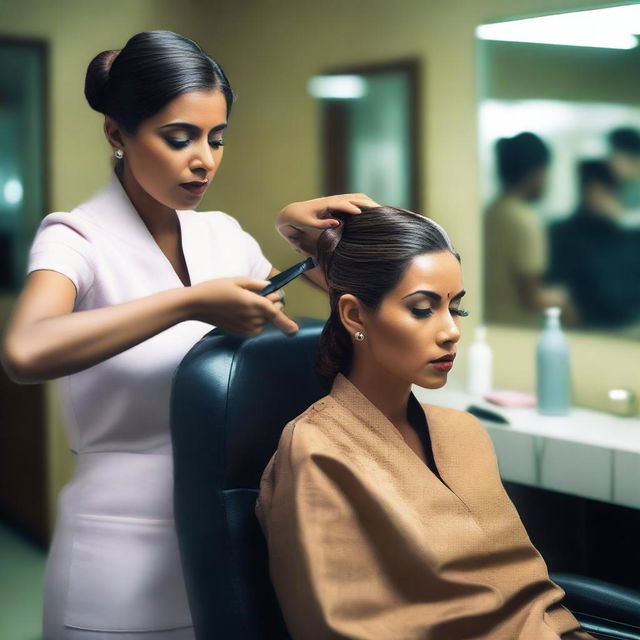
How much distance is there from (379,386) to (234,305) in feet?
1.01

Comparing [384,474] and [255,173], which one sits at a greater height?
[255,173]

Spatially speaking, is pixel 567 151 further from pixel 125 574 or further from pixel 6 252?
pixel 6 252

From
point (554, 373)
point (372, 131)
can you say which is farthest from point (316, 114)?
point (554, 373)

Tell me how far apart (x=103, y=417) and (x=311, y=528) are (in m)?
→ 0.39

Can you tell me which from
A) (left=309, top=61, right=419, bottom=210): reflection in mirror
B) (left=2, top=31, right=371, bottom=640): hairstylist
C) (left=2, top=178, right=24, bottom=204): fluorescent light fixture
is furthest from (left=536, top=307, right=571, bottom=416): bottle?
(left=2, top=178, right=24, bottom=204): fluorescent light fixture

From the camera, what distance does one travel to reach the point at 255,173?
12.0 feet

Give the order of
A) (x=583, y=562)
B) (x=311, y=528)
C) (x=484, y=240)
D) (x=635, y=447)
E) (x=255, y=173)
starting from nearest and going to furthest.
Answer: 1. (x=311, y=528)
2. (x=635, y=447)
3. (x=583, y=562)
4. (x=484, y=240)
5. (x=255, y=173)

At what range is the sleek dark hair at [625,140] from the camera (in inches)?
95.2

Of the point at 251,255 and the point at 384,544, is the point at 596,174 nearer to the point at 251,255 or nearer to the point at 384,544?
the point at 251,255

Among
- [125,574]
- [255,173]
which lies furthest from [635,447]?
[255,173]

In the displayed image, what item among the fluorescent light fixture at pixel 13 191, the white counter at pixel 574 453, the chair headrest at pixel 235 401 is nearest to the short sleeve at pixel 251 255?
the chair headrest at pixel 235 401

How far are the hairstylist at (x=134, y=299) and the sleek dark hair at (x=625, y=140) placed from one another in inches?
47.3

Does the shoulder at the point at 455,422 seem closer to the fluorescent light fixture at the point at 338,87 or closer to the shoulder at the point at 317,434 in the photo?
the shoulder at the point at 317,434

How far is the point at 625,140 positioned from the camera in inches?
96.2
